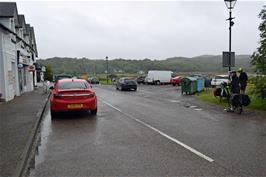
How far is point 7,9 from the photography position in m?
28.0

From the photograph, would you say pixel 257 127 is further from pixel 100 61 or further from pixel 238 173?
pixel 100 61

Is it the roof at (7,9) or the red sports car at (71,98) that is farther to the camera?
the roof at (7,9)

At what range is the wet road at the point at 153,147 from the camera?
20.5ft

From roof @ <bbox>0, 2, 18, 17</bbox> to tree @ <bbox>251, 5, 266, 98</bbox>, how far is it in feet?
60.7

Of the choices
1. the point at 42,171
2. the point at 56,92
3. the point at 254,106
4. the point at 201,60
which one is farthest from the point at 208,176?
the point at 201,60

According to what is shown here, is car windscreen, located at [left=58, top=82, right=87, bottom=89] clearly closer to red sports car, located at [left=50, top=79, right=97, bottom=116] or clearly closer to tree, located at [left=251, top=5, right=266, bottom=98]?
red sports car, located at [left=50, top=79, right=97, bottom=116]

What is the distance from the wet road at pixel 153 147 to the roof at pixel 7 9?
16625mm

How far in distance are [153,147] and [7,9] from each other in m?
23.5

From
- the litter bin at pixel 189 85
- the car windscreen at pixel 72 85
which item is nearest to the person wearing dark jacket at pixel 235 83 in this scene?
the car windscreen at pixel 72 85

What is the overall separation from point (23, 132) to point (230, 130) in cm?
589

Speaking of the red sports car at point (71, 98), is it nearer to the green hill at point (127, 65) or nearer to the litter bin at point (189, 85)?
the litter bin at point (189, 85)

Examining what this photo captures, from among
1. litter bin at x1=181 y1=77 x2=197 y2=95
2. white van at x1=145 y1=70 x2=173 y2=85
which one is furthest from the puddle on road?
white van at x1=145 y1=70 x2=173 y2=85

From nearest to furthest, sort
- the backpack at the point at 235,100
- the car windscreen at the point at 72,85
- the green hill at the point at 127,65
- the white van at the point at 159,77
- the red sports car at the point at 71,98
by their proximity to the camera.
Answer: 1. the red sports car at the point at 71,98
2. the car windscreen at the point at 72,85
3. the backpack at the point at 235,100
4. the white van at the point at 159,77
5. the green hill at the point at 127,65

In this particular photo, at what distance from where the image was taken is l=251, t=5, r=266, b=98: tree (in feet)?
51.7
